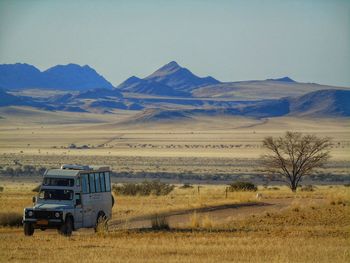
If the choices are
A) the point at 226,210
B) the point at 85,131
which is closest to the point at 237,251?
the point at 226,210

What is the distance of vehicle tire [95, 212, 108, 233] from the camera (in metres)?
25.5

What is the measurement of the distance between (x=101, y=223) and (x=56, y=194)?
169cm

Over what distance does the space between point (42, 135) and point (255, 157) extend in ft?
222

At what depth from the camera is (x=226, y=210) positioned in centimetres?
3469

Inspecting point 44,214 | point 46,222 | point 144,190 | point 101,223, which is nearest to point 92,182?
point 101,223

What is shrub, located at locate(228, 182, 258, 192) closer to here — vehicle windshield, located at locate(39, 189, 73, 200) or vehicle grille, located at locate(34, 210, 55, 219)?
vehicle windshield, located at locate(39, 189, 73, 200)

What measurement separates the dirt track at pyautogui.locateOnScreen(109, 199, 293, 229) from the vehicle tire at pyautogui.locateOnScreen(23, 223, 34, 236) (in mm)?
3595

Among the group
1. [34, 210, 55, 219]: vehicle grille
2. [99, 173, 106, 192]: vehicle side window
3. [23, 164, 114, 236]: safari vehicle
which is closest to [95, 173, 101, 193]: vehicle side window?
[23, 164, 114, 236]: safari vehicle

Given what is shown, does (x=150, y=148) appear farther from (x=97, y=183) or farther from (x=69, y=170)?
(x=69, y=170)

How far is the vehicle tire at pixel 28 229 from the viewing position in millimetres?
25047

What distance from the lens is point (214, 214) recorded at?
108 feet

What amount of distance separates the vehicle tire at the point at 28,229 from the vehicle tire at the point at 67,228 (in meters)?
0.86

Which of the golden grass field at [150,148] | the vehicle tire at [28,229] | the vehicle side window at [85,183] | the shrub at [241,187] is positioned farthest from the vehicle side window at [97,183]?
the golden grass field at [150,148]

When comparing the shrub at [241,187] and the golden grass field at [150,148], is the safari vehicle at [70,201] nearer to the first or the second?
the shrub at [241,187]
